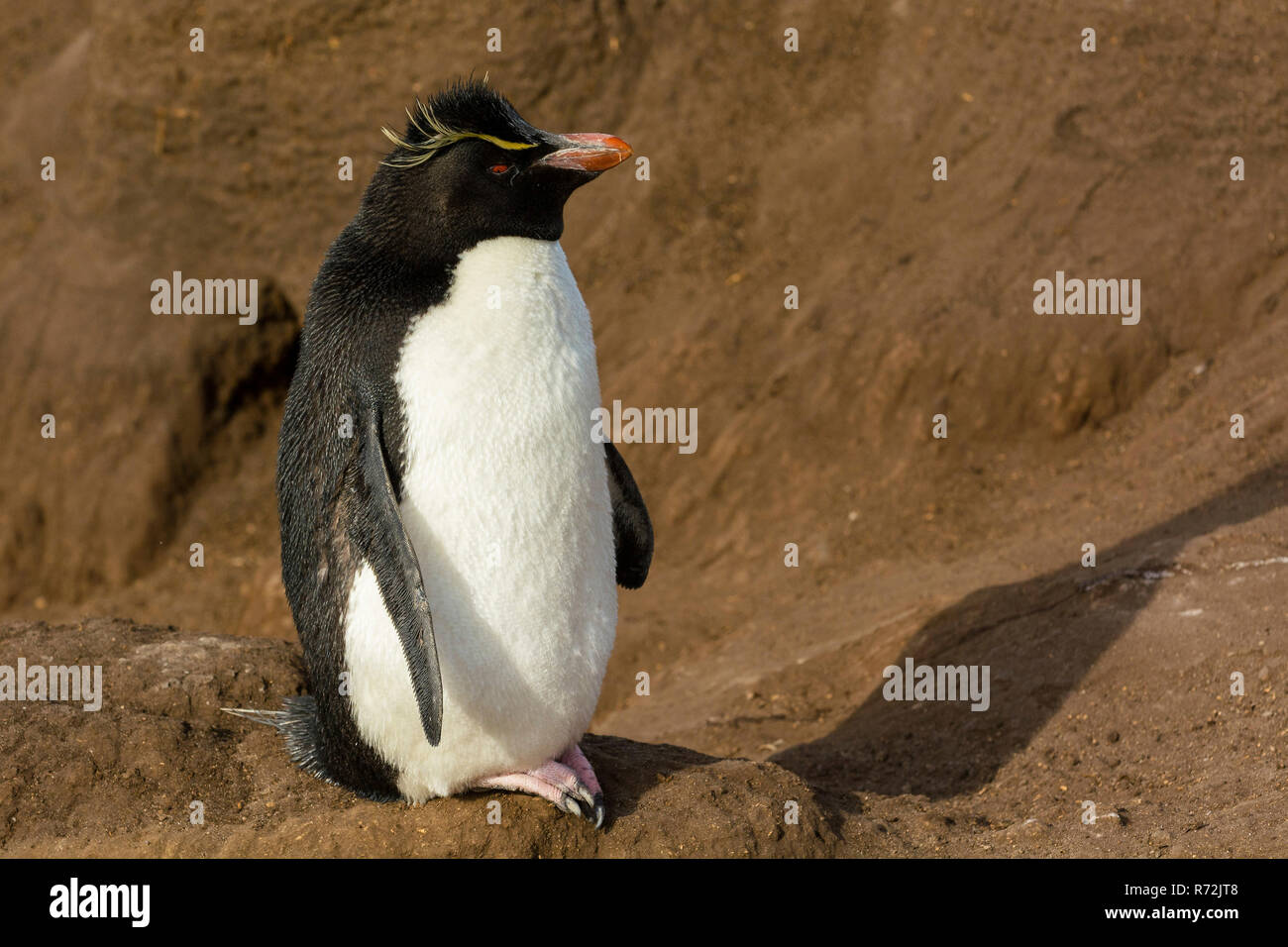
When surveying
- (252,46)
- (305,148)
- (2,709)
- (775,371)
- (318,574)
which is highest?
(252,46)

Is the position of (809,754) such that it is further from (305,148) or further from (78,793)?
(305,148)

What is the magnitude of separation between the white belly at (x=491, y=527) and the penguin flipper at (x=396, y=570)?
0.11 meters

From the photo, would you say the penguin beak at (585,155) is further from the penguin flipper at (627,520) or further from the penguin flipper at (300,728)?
the penguin flipper at (300,728)

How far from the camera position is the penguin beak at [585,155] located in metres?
3.81

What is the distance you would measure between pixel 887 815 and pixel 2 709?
10.2 ft

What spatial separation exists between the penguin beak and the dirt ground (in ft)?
6.19

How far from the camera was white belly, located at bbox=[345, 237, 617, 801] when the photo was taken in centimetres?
364

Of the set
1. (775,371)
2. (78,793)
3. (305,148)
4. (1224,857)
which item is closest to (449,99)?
(78,793)

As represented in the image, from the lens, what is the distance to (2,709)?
4.58m

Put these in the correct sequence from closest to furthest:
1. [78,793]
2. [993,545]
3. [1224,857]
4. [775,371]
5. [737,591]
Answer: [1224,857] < [78,793] < [993,545] < [737,591] < [775,371]
